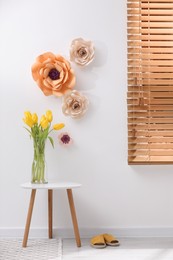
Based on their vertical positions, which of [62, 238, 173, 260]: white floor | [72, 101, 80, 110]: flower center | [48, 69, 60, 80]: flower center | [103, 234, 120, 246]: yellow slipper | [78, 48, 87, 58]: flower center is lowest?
[62, 238, 173, 260]: white floor

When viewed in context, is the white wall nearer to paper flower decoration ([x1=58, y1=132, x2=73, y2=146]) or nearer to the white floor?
paper flower decoration ([x1=58, y1=132, x2=73, y2=146])

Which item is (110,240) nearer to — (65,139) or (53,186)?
(53,186)

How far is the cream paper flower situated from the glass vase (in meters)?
0.33

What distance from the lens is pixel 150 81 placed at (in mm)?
3898

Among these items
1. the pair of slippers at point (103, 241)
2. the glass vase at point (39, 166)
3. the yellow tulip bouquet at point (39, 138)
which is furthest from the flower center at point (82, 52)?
the pair of slippers at point (103, 241)

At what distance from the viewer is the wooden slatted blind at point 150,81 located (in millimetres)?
3871

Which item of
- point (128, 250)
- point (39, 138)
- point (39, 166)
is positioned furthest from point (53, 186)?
point (128, 250)

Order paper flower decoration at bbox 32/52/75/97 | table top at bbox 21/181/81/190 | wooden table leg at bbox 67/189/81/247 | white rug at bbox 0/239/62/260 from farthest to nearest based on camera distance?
paper flower decoration at bbox 32/52/75/97, wooden table leg at bbox 67/189/81/247, table top at bbox 21/181/81/190, white rug at bbox 0/239/62/260

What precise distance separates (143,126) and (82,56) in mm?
682

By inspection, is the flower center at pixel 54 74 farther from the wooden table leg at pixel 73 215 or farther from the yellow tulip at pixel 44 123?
the wooden table leg at pixel 73 215

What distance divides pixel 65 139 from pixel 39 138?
24 centimetres

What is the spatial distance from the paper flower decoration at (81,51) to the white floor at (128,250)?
1.30 m

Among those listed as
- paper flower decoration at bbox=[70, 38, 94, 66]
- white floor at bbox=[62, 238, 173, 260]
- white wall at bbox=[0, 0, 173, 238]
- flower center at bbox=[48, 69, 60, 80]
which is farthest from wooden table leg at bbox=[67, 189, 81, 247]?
paper flower decoration at bbox=[70, 38, 94, 66]

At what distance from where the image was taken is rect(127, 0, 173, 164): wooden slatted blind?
3871mm
